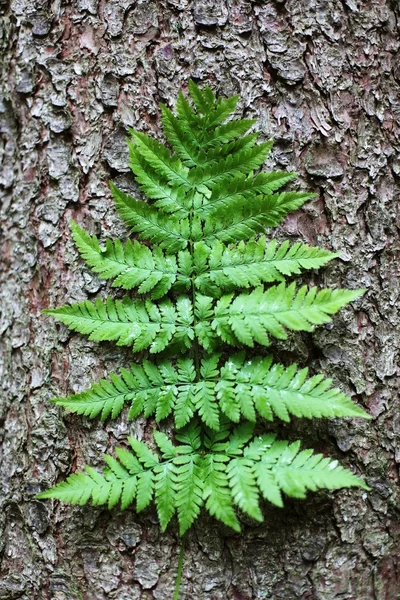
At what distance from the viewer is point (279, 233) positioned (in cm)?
212

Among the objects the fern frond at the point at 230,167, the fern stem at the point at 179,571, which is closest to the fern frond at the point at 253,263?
the fern frond at the point at 230,167

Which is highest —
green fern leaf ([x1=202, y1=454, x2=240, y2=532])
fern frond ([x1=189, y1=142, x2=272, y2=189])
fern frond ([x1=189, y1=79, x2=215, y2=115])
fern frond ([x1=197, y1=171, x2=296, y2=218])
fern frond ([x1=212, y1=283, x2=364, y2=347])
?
fern frond ([x1=189, y1=79, x2=215, y2=115])

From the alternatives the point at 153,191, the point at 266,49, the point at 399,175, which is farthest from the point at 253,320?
the point at 266,49

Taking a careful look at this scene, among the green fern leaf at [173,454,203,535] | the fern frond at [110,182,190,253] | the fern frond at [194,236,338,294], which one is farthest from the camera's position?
the fern frond at [110,182,190,253]

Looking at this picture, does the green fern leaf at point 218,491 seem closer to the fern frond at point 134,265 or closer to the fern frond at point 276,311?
the fern frond at point 276,311

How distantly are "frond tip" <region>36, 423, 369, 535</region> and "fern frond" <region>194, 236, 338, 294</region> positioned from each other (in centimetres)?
55

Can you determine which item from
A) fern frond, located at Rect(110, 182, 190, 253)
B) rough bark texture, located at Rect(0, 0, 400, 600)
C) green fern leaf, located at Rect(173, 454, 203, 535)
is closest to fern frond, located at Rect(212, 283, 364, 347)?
rough bark texture, located at Rect(0, 0, 400, 600)

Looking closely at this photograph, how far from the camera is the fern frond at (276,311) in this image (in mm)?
1822

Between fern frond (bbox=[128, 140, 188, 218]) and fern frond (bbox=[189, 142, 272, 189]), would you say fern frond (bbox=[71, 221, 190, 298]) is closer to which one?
fern frond (bbox=[128, 140, 188, 218])

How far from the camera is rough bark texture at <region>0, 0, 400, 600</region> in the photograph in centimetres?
200

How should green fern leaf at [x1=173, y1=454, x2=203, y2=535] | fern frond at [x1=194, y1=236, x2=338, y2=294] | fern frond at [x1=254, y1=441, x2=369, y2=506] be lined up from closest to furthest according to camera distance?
fern frond at [x1=254, y1=441, x2=369, y2=506] < green fern leaf at [x1=173, y1=454, x2=203, y2=535] < fern frond at [x1=194, y1=236, x2=338, y2=294]

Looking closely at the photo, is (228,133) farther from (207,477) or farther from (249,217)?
(207,477)

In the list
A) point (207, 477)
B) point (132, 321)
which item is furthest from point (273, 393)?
point (132, 321)

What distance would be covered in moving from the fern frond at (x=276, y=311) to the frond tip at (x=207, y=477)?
0.37m
